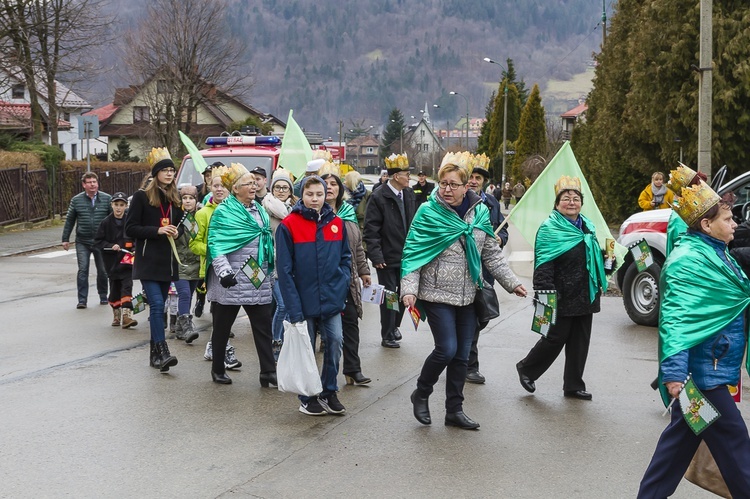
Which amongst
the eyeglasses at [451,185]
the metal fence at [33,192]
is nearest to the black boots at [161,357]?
the eyeglasses at [451,185]

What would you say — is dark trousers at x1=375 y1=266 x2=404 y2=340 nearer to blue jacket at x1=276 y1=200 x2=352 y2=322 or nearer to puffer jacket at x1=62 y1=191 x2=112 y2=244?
blue jacket at x1=276 y1=200 x2=352 y2=322

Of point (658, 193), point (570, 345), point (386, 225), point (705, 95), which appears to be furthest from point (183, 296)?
point (705, 95)

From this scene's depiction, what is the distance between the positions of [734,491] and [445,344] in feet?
8.26

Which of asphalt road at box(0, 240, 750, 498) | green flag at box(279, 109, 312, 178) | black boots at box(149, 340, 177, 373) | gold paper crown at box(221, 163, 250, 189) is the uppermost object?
green flag at box(279, 109, 312, 178)

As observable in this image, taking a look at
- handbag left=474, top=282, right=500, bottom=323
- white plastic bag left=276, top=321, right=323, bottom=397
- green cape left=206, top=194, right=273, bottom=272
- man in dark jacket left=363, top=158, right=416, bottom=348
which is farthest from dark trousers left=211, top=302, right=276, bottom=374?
handbag left=474, top=282, right=500, bottom=323

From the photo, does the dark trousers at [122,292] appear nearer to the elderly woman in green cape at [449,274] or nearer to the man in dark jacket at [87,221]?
the man in dark jacket at [87,221]

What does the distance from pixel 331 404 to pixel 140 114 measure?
71339mm

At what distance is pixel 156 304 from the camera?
8.97 m

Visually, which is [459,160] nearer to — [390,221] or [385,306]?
[390,221]

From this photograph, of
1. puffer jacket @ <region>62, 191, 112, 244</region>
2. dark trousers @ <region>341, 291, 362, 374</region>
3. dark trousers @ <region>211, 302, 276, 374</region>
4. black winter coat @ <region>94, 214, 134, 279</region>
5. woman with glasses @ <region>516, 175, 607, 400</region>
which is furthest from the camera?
puffer jacket @ <region>62, 191, 112, 244</region>

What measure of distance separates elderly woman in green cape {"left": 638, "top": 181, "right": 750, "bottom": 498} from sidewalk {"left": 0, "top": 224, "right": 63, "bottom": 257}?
19744mm

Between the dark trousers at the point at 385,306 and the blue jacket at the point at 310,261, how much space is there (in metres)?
2.73

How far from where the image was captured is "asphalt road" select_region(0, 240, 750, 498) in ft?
19.4

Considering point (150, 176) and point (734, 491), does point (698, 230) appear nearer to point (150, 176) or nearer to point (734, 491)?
point (734, 491)
